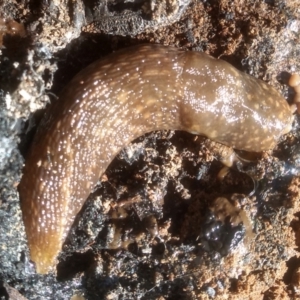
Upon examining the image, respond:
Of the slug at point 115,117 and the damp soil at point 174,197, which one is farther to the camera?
the damp soil at point 174,197

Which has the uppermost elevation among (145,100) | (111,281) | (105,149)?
(145,100)

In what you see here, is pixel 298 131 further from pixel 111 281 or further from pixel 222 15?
pixel 111 281

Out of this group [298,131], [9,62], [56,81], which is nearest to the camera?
[9,62]

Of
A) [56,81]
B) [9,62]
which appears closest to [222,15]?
[56,81]

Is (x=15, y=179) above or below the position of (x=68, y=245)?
above

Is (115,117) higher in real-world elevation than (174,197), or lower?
higher

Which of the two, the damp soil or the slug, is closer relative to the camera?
the slug

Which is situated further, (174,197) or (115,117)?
(174,197)

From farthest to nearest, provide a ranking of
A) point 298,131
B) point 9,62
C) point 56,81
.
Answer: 1. point 298,131
2. point 56,81
3. point 9,62
